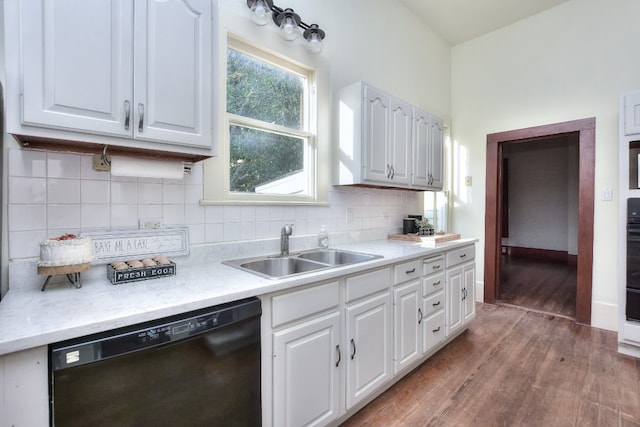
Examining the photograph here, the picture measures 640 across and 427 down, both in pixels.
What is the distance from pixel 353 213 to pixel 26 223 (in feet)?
6.92

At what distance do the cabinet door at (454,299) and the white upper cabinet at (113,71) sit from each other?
219cm

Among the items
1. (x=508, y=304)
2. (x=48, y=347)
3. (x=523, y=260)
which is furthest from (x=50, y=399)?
(x=523, y=260)

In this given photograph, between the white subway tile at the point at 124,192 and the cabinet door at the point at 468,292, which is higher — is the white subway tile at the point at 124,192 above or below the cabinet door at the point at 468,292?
above

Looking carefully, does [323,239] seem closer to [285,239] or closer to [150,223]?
[285,239]

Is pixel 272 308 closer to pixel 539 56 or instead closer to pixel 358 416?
pixel 358 416

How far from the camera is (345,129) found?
95.2 inches

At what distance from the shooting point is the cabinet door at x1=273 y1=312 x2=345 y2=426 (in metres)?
1.36

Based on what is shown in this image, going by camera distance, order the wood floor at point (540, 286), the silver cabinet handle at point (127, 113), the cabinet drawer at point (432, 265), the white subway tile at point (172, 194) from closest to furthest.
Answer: the silver cabinet handle at point (127, 113) → the white subway tile at point (172, 194) → the cabinet drawer at point (432, 265) → the wood floor at point (540, 286)

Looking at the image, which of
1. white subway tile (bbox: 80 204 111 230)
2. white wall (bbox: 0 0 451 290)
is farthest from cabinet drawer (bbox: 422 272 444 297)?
white subway tile (bbox: 80 204 111 230)

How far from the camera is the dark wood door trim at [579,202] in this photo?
310 cm

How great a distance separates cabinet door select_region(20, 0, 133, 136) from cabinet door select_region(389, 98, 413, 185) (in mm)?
1956

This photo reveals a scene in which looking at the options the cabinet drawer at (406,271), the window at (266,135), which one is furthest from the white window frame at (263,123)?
the cabinet drawer at (406,271)

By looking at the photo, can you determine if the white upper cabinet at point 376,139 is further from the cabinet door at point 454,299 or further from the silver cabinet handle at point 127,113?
the silver cabinet handle at point 127,113

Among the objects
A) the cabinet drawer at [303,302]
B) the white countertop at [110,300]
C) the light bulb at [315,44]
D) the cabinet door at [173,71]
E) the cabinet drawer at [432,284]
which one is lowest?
the cabinet drawer at [432,284]
